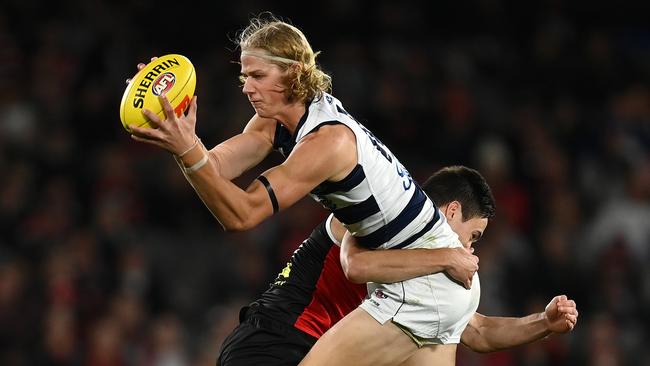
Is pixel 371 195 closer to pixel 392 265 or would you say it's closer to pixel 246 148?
pixel 392 265

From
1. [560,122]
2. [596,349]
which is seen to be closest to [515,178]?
[560,122]

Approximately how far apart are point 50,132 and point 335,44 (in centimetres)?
299

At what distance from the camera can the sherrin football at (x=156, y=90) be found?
13.1 feet

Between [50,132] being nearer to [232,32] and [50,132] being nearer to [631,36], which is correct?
[232,32]

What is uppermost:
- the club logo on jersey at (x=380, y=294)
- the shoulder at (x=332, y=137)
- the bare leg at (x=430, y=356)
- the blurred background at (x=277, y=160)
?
the shoulder at (x=332, y=137)

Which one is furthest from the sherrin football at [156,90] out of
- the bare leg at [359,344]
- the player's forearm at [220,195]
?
the bare leg at [359,344]

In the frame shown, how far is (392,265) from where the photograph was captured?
442cm

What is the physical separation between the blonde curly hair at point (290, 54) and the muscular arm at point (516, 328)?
56.5 inches

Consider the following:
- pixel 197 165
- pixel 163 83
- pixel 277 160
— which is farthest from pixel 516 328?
pixel 277 160

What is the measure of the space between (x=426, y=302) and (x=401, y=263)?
0.70 ft

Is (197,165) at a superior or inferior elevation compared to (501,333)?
superior

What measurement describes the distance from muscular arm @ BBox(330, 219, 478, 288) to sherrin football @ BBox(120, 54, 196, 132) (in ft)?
3.10

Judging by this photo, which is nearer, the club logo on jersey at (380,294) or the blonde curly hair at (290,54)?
the blonde curly hair at (290,54)

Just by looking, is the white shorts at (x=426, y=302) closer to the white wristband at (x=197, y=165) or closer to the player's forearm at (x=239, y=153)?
the player's forearm at (x=239, y=153)
